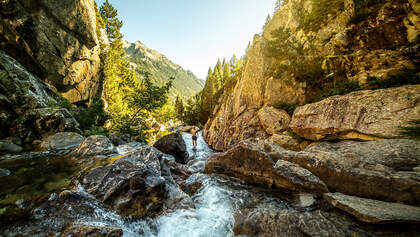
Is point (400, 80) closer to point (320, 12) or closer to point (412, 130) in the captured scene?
point (412, 130)

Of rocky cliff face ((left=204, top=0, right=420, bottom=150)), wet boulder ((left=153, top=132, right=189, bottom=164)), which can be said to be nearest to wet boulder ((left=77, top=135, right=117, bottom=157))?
wet boulder ((left=153, top=132, right=189, bottom=164))

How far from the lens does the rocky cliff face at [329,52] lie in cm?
802

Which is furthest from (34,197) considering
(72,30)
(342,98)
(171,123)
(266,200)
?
(171,123)

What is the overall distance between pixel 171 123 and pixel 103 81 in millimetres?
36103

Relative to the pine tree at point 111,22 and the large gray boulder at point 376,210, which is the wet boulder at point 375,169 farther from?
the pine tree at point 111,22

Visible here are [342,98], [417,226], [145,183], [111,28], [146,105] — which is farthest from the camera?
[111,28]

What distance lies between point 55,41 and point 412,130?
2945 centimetres

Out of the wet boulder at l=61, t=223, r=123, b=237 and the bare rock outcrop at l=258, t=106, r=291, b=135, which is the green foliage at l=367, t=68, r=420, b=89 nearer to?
the bare rock outcrop at l=258, t=106, r=291, b=135

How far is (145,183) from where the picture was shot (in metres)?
4.11

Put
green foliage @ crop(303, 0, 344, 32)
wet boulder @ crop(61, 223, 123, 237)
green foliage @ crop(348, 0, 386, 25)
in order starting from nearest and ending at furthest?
wet boulder @ crop(61, 223, 123, 237), green foliage @ crop(348, 0, 386, 25), green foliage @ crop(303, 0, 344, 32)

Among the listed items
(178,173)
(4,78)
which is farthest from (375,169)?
(4,78)

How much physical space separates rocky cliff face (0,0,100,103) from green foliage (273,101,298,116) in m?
25.4

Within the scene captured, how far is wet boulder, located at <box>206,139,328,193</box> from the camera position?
478 cm

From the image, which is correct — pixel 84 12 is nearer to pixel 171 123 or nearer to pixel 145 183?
pixel 145 183
